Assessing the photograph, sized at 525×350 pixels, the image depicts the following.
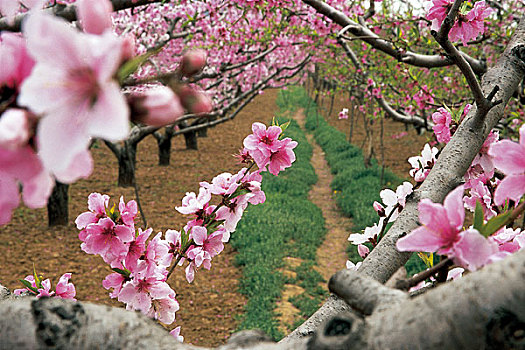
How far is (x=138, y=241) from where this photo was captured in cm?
144

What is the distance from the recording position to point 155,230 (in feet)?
20.5

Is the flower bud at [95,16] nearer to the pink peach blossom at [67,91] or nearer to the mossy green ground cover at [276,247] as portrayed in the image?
the pink peach blossom at [67,91]

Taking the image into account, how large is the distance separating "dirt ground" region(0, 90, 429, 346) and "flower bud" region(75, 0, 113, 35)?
4044 mm

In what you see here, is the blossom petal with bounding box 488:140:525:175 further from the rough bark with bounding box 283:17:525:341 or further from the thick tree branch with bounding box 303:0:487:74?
the thick tree branch with bounding box 303:0:487:74

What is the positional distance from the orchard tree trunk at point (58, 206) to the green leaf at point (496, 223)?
5988 mm

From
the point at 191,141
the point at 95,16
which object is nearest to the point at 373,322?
the point at 95,16

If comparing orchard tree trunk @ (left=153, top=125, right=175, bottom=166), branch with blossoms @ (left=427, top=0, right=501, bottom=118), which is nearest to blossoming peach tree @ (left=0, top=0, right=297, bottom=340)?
branch with blossoms @ (left=427, top=0, right=501, bottom=118)

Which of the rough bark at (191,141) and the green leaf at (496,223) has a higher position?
the green leaf at (496,223)

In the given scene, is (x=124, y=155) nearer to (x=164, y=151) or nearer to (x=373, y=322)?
(x=164, y=151)

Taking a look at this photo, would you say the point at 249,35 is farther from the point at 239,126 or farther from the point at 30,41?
the point at 30,41

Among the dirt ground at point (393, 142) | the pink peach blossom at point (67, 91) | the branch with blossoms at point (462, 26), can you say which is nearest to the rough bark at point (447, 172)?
the branch with blossoms at point (462, 26)

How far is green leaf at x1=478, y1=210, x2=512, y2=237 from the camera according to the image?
Answer: 25.6 inches

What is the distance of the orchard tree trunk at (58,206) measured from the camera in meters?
5.86

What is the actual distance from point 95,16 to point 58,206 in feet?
20.2
